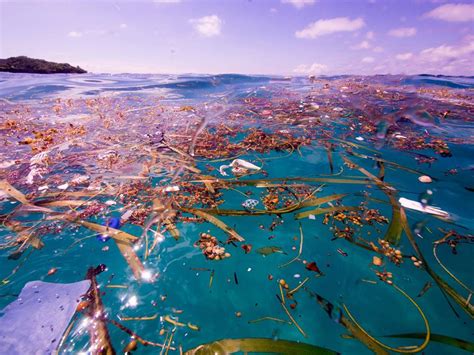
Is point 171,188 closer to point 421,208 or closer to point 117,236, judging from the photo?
point 117,236

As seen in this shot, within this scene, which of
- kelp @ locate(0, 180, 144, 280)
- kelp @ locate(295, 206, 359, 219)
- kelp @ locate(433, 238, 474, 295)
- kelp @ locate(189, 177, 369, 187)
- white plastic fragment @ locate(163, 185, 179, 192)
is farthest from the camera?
kelp @ locate(189, 177, 369, 187)

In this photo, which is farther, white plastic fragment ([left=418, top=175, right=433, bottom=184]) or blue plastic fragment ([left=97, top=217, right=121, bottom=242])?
white plastic fragment ([left=418, top=175, right=433, bottom=184])

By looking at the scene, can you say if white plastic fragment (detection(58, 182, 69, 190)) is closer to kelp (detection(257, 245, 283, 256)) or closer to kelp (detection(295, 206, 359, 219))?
kelp (detection(257, 245, 283, 256))

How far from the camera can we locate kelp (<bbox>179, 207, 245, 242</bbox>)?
249 centimetres

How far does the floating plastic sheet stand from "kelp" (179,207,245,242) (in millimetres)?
1247

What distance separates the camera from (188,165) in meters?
4.15

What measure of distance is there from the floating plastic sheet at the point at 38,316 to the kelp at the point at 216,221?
1.25m

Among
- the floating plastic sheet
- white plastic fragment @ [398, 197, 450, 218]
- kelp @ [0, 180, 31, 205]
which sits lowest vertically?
the floating plastic sheet

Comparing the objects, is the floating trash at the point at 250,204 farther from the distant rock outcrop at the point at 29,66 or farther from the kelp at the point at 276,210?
the distant rock outcrop at the point at 29,66

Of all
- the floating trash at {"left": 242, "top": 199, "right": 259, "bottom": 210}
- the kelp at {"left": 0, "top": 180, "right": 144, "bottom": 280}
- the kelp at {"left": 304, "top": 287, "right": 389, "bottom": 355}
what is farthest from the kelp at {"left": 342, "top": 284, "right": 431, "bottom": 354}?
the kelp at {"left": 0, "top": 180, "right": 144, "bottom": 280}

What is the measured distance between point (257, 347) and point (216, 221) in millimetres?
1365

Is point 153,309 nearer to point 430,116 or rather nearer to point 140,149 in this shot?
point 140,149

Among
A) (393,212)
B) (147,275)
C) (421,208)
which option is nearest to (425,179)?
(421,208)

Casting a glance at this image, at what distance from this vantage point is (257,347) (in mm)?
1531
